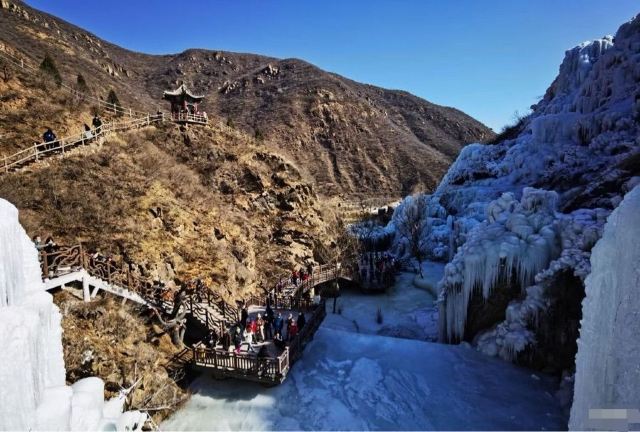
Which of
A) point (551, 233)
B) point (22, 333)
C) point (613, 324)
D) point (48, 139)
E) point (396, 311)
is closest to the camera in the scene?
point (22, 333)

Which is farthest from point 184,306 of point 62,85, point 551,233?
point 62,85

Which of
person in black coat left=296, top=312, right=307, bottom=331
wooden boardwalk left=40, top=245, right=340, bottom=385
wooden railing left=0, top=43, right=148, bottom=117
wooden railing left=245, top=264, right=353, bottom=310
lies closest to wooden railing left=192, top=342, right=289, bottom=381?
wooden boardwalk left=40, top=245, right=340, bottom=385

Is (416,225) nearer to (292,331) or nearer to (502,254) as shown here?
(502,254)

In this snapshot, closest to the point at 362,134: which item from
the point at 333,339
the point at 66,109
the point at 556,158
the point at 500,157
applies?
the point at 500,157

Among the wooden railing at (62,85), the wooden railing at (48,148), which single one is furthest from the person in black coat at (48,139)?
the wooden railing at (62,85)

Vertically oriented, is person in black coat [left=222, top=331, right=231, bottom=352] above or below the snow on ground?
above

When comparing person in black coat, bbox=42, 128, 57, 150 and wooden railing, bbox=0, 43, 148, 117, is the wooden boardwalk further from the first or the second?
wooden railing, bbox=0, 43, 148, 117

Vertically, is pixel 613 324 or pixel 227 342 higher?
pixel 613 324

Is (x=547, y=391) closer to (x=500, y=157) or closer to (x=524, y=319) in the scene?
(x=524, y=319)
